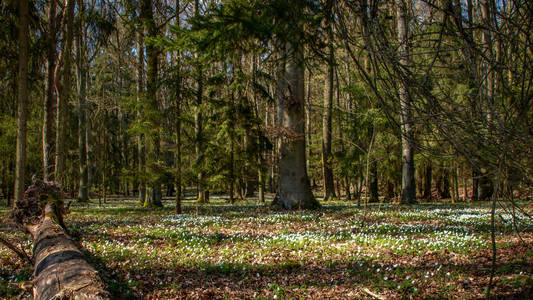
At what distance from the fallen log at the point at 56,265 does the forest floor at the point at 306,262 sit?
49 centimetres

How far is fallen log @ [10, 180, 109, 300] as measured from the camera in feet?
9.60

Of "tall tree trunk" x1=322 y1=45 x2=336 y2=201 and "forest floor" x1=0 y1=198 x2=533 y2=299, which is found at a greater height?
"tall tree trunk" x1=322 y1=45 x2=336 y2=201

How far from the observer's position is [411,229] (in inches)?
287

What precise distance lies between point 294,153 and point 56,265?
910 cm

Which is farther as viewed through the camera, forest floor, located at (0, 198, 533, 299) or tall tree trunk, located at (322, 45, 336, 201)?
tall tree trunk, located at (322, 45, 336, 201)

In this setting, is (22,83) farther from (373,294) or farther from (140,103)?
(373,294)

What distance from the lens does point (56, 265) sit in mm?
3686

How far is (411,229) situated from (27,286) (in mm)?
6978

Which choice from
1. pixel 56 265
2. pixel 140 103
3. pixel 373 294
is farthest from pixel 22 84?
pixel 373 294

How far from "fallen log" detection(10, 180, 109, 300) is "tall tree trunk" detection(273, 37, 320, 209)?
7.16 m

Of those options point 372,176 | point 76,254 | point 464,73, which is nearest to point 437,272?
point 464,73

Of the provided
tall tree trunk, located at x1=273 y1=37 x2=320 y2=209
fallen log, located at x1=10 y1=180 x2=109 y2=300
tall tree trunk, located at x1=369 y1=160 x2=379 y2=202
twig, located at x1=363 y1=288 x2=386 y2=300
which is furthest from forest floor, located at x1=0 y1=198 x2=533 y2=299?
tall tree trunk, located at x1=369 y1=160 x2=379 y2=202

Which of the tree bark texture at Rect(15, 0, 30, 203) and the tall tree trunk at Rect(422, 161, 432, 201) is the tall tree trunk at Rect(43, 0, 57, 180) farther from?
the tall tree trunk at Rect(422, 161, 432, 201)

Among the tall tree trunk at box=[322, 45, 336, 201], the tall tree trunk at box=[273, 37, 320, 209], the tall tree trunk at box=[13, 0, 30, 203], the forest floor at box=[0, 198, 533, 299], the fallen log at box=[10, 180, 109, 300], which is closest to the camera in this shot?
the fallen log at box=[10, 180, 109, 300]
